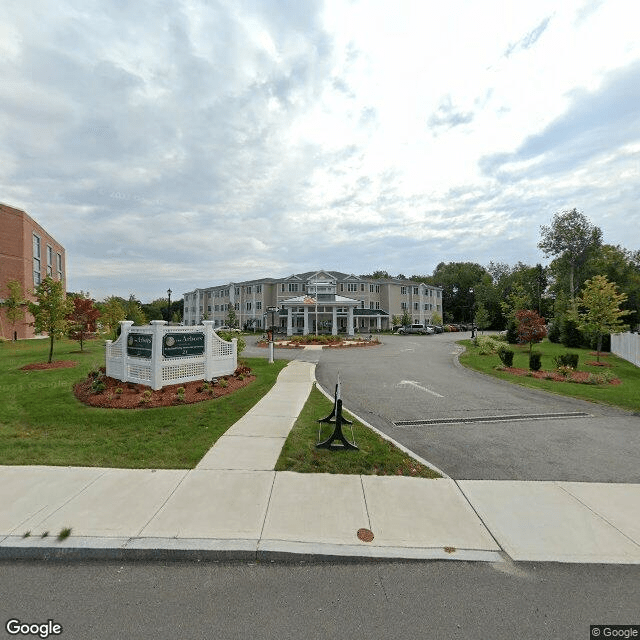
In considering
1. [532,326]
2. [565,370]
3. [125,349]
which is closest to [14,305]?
[125,349]

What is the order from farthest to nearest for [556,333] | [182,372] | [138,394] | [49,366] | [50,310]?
[556,333] → [50,310] → [49,366] → [182,372] → [138,394]

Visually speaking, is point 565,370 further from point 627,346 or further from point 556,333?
point 556,333

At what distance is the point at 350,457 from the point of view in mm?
5906

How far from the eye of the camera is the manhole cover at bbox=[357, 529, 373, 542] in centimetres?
377

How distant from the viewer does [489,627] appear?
2736 millimetres

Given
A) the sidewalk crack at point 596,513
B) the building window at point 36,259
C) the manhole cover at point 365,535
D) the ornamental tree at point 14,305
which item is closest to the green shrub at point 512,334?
the sidewalk crack at point 596,513

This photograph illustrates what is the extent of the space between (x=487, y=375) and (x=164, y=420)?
1433 cm

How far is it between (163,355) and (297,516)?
7.91m

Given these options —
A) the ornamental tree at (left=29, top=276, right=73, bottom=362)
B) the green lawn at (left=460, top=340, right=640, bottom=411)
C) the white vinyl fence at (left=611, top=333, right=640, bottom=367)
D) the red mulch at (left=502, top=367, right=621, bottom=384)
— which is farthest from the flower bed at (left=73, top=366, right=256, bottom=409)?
the white vinyl fence at (left=611, top=333, right=640, bottom=367)

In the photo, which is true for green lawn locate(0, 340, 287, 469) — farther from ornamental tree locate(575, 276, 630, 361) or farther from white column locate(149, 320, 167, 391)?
ornamental tree locate(575, 276, 630, 361)

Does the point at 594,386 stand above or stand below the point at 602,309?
below

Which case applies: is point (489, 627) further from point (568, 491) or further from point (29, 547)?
point (29, 547)

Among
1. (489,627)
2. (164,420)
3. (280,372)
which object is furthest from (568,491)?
(280,372)

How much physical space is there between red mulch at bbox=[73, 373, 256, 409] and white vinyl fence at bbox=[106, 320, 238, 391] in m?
0.25
